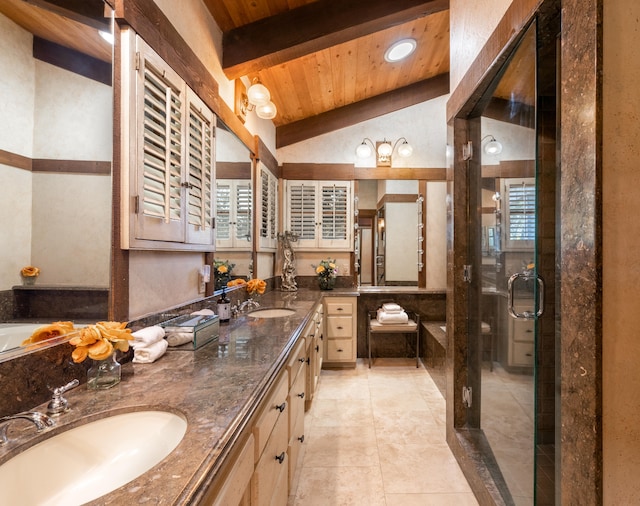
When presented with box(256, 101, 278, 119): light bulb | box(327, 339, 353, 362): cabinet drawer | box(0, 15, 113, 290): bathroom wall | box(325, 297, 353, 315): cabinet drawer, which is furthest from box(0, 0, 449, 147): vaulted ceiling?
box(327, 339, 353, 362): cabinet drawer

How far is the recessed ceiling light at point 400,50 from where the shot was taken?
2.72 meters

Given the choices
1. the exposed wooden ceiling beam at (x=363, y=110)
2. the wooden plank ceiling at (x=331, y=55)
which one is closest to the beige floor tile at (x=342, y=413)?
the wooden plank ceiling at (x=331, y=55)

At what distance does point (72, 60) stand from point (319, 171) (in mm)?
2890

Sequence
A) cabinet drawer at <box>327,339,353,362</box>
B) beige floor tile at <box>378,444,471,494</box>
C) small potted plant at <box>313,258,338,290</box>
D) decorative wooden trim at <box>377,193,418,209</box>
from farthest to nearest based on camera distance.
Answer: decorative wooden trim at <box>377,193,418,209</box>
small potted plant at <box>313,258,338,290</box>
cabinet drawer at <box>327,339,353,362</box>
beige floor tile at <box>378,444,471,494</box>

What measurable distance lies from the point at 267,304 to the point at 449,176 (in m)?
1.63

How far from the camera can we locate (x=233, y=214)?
238 centimetres

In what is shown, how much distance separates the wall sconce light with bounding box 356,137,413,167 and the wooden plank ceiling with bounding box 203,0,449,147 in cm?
35

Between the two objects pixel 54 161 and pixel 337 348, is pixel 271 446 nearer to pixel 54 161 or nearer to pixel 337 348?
pixel 54 161

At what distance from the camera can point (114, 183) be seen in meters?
1.13

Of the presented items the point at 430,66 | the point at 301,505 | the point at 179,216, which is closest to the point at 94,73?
the point at 179,216

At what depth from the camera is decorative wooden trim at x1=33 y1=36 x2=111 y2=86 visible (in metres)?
0.87

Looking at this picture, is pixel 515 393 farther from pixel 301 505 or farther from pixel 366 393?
pixel 366 393

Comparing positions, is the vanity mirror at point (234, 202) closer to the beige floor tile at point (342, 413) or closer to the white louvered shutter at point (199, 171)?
the white louvered shutter at point (199, 171)

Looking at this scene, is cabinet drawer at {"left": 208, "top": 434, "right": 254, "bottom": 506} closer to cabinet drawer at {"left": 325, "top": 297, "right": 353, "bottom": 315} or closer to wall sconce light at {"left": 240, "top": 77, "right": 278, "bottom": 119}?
wall sconce light at {"left": 240, "top": 77, "right": 278, "bottom": 119}
